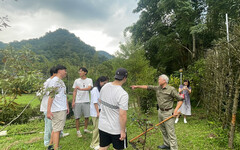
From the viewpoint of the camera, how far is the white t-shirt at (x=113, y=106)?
2.20m

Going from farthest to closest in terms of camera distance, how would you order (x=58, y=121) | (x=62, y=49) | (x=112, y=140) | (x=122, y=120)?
(x=62, y=49)
(x=58, y=121)
(x=112, y=140)
(x=122, y=120)

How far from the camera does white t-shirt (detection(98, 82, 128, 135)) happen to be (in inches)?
86.4

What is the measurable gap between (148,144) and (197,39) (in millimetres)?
12653

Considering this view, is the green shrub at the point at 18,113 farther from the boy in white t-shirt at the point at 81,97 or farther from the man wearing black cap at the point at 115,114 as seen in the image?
the man wearing black cap at the point at 115,114

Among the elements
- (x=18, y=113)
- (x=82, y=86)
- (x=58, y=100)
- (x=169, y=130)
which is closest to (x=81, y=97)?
(x=82, y=86)

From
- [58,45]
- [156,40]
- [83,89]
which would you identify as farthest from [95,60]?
[83,89]

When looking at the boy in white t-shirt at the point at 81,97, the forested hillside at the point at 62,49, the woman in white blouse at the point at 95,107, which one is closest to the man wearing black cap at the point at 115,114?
the woman in white blouse at the point at 95,107

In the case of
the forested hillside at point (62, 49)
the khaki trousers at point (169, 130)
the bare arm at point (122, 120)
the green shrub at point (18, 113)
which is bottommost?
the green shrub at point (18, 113)

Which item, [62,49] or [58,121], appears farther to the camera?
[62,49]

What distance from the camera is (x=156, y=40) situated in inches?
519

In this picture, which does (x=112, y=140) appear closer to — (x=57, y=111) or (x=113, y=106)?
(x=113, y=106)

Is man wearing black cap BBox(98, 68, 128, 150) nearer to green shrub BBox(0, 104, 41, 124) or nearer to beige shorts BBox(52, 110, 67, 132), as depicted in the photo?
beige shorts BBox(52, 110, 67, 132)

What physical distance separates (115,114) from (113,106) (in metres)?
0.14

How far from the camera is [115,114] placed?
2.29 metres
